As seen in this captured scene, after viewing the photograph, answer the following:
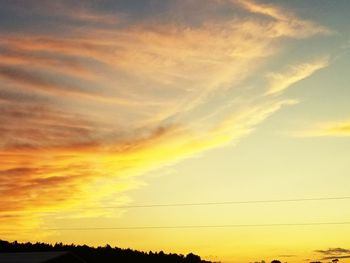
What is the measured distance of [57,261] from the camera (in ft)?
130

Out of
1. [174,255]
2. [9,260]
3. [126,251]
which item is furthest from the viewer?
[174,255]

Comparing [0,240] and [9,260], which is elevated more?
[0,240]

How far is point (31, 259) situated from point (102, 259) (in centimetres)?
4263

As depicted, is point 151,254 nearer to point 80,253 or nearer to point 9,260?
point 80,253

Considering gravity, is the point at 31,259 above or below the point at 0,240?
below

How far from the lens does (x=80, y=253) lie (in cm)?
7888

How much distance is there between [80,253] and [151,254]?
17.6m

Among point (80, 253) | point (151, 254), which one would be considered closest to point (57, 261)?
point (80, 253)

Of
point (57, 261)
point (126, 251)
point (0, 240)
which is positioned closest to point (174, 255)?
point (126, 251)

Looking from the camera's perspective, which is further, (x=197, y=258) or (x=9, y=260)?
(x=197, y=258)

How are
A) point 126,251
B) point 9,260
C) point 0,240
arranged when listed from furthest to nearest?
point 126,251 → point 0,240 → point 9,260

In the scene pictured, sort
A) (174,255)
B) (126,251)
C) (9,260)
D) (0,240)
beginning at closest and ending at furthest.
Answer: (9,260)
(0,240)
(126,251)
(174,255)

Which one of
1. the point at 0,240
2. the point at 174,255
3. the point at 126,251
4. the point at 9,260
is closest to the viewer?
the point at 9,260

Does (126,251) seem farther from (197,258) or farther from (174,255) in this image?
(197,258)
